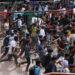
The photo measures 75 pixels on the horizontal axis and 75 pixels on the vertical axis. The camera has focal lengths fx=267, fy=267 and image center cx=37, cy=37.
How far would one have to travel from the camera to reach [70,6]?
17.2 meters

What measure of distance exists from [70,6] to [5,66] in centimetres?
737

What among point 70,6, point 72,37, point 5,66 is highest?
point 70,6

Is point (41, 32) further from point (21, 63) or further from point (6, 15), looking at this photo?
point (6, 15)

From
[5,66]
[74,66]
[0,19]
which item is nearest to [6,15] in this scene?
[0,19]

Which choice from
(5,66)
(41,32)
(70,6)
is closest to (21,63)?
(5,66)

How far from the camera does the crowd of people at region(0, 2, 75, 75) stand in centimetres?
930

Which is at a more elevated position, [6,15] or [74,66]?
[6,15]

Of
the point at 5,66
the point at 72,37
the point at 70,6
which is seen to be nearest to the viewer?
the point at 72,37

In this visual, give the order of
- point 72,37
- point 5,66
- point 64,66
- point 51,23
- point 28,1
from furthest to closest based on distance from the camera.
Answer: point 28,1, point 51,23, point 5,66, point 72,37, point 64,66

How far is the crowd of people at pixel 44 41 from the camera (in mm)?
9305

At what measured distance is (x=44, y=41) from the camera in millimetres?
10258

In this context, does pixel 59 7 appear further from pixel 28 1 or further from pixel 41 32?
pixel 41 32

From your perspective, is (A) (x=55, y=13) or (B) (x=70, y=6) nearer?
(A) (x=55, y=13)

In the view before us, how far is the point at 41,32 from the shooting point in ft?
40.2
